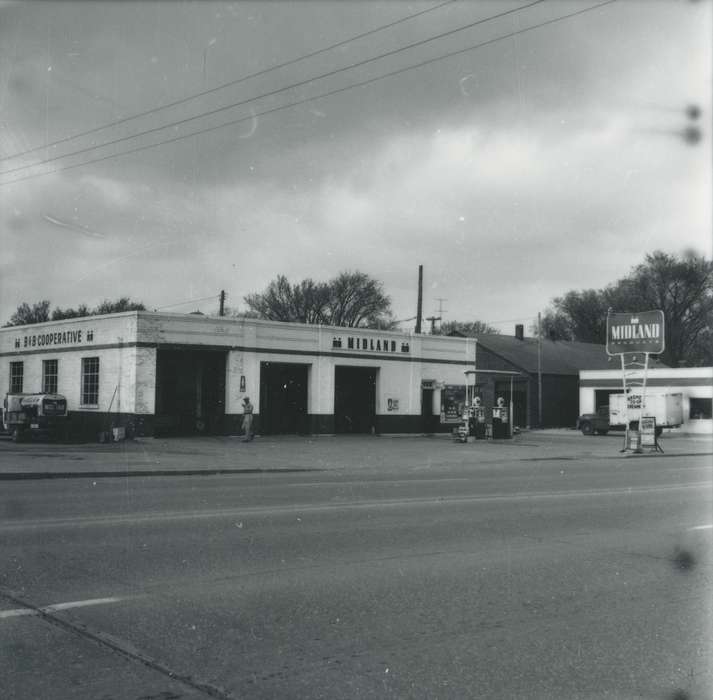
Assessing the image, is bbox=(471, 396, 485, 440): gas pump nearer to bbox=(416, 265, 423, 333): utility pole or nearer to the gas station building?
the gas station building

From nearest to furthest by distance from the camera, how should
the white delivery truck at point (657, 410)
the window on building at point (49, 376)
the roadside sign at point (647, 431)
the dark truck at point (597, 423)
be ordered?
1. the roadside sign at point (647, 431)
2. the window on building at point (49, 376)
3. the white delivery truck at point (657, 410)
4. the dark truck at point (597, 423)

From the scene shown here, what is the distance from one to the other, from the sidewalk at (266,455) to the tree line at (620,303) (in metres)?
31.1

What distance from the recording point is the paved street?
4.68 meters

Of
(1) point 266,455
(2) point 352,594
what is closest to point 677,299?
(1) point 266,455

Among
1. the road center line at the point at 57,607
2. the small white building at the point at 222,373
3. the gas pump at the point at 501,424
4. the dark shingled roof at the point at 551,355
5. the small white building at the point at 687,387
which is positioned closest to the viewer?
the road center line at the point at 57,607

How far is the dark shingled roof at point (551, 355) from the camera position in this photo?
191 feet

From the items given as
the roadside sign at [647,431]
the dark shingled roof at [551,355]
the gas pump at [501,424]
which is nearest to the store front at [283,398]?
the gas pump at [501,424]

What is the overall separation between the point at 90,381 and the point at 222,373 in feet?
17.0

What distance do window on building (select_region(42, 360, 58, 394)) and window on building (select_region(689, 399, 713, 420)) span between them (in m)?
36.7

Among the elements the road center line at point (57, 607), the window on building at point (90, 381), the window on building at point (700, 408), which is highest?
the window on building at point (90, 381)

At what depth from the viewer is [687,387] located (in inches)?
2067

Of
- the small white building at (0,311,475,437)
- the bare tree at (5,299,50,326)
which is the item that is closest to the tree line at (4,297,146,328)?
the bare tree at (5,299,50,326)

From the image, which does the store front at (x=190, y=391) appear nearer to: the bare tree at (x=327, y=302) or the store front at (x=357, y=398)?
the store front at (x=357, y=398)

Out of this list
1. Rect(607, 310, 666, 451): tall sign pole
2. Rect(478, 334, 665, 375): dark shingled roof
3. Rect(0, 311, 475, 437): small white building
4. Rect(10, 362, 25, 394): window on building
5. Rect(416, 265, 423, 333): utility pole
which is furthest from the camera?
Rect(478, 334, 665, 375): dark shingled roof
